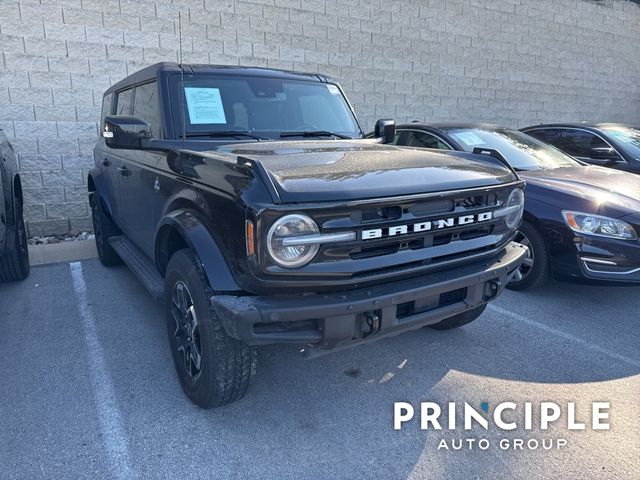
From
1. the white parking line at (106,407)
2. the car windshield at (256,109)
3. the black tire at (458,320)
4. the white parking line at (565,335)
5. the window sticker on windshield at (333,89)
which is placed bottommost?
the white parking line at (106,407)

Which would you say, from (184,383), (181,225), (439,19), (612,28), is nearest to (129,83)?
(181,225)

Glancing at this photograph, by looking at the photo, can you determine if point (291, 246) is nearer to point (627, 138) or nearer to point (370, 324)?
point (370, 324)

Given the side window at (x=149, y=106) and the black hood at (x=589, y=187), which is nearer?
the side window at (x=149, y=106)

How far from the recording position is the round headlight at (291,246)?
2125 millimetres

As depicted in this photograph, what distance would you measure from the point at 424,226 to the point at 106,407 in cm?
217

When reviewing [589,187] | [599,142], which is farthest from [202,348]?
[599,142]

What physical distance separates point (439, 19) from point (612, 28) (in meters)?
6.41

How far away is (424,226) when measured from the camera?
2.47m

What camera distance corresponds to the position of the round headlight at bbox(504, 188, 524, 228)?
299cm

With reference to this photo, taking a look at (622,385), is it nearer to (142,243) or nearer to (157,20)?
(142,243)

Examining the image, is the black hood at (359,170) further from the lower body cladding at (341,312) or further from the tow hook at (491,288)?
the tow hook at (491,288)

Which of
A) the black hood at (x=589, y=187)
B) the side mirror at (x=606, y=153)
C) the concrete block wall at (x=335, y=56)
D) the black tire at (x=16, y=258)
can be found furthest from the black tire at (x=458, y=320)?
the concrete block wall at (x=335, y=56)

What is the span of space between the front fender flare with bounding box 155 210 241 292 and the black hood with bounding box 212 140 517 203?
1.56 ft

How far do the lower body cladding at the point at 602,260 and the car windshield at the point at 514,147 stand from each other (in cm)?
126
